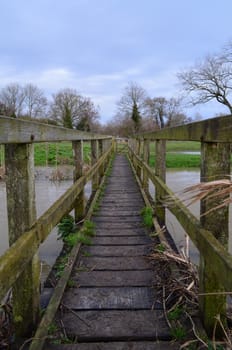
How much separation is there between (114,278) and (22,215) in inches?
47.1

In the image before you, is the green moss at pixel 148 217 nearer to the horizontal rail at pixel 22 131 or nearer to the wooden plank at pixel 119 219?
the wooden plank at pixel 119 219

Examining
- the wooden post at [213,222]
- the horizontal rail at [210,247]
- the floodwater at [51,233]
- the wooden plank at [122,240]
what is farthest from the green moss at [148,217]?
the wooden post at [213,222]

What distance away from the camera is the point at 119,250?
137 inches

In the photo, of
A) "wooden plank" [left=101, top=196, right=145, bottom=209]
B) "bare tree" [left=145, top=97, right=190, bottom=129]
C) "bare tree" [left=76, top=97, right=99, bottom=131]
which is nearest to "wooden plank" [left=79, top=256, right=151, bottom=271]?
"wooden plank" [left=101, top=196, right=145, bottom=209]

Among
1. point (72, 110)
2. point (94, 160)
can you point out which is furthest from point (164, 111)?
point (94, 160)

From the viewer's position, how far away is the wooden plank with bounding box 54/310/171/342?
6.66 feet

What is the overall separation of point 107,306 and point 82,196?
2303mm

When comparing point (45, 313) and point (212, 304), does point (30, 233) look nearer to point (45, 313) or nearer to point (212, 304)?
point (45, 313)

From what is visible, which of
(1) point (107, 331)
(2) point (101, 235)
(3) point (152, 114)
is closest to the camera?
(1) point (107, 331)

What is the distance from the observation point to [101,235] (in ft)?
13.1

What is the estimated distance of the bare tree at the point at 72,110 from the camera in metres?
48.8

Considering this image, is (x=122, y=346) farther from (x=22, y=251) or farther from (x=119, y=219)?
(x=119, y=219)

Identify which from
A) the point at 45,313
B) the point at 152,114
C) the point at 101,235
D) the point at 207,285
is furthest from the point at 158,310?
the point at 152,114

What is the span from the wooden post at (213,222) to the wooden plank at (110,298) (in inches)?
19.1
